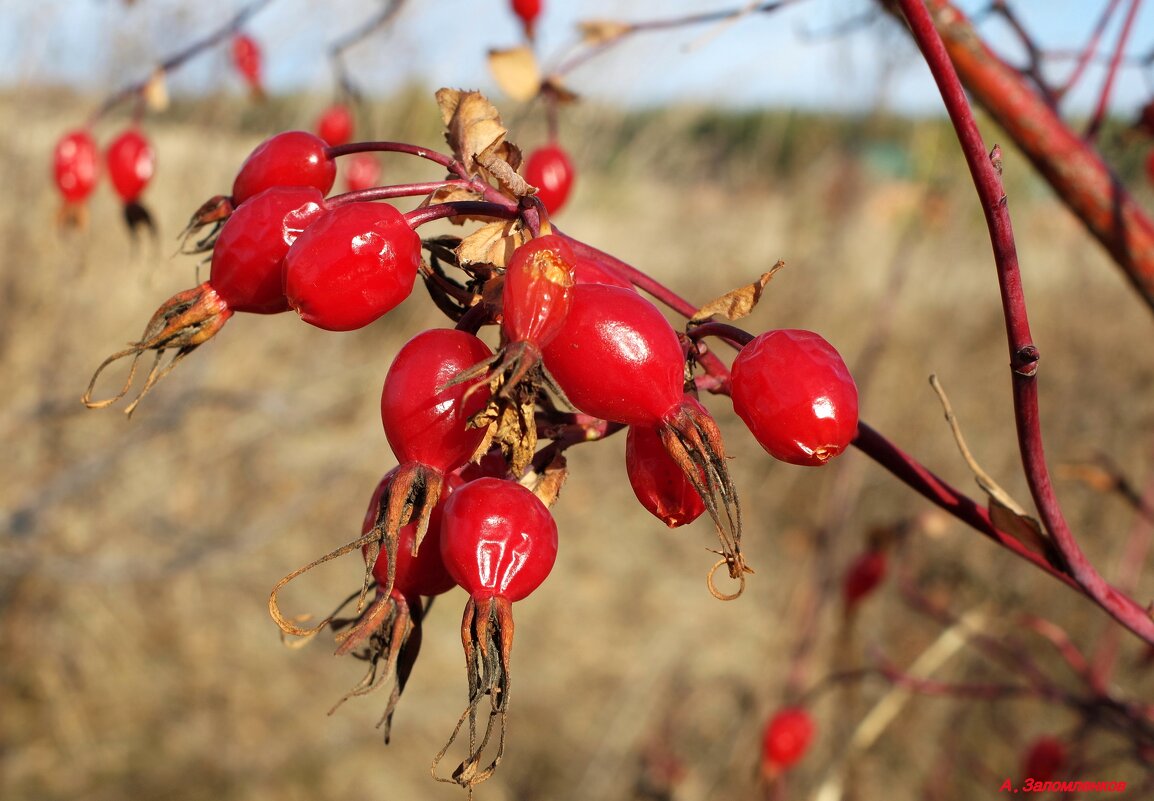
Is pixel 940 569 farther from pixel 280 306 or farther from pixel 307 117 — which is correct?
pixel 280 306

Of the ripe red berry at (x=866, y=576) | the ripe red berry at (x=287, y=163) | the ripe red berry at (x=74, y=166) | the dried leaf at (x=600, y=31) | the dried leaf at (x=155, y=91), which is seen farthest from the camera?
the ripe red berry at (x=866, y=576)

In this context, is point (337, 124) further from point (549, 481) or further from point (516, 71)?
point (549, 481)

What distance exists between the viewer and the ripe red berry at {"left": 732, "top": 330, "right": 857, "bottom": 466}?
40cm

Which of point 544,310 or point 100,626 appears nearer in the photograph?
point 544,310

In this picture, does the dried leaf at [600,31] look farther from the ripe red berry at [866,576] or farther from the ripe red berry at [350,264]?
the ripe red berry at [866,576]

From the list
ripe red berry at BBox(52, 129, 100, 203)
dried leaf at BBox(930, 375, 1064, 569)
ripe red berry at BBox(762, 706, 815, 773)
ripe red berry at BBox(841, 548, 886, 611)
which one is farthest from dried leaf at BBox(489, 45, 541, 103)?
ripe red berry at BBox(762, 706, 815, 773)

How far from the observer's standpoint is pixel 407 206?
369 cm

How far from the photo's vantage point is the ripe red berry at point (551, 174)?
897 millimetres

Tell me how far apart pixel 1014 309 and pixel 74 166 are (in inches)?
45.4

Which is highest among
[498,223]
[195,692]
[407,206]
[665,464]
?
[498,223]

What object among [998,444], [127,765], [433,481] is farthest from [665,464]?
[998,444]

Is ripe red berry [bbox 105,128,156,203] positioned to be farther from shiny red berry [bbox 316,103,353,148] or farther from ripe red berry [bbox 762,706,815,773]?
ripe red berry [bbox 762,706,815,773]

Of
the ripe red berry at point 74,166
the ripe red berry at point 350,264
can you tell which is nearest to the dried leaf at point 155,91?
the ripe red berry at point 74,166

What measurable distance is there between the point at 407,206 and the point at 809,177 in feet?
8.19
